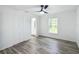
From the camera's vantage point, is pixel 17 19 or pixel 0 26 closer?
pixel 0 26

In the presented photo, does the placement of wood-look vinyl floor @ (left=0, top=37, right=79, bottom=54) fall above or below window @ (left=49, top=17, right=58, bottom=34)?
below

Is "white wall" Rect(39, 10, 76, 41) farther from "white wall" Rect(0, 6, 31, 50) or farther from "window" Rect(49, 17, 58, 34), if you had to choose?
"white wall" Rect(0, 6, 31, 50)

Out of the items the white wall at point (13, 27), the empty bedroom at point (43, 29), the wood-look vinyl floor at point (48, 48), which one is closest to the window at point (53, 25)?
the empty bedroom at point (43, 29)

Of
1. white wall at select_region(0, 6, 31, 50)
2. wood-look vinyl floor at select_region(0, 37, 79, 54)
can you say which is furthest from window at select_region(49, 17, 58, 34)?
white wall at select_region(0, 6, 31, 50)

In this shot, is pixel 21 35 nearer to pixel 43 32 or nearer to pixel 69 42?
pixel 43 32

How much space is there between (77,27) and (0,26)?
1.15 metres

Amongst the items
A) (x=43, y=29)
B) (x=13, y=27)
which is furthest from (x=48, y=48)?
(x=13, y=27)

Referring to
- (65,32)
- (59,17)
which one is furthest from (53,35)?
(59,17)

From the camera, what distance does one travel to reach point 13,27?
1.39m

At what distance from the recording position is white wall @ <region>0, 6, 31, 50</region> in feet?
4.00

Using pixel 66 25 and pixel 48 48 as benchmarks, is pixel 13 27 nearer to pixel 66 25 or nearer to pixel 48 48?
pixel 48 48

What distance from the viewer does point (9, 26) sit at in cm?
138

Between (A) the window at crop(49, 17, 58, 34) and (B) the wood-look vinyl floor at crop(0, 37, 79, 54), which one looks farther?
(A) the window at crop(49, 17, 58, 34)

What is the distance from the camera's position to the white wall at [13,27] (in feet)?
4.00
